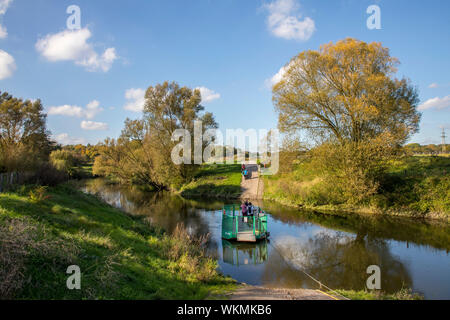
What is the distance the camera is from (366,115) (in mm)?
20750

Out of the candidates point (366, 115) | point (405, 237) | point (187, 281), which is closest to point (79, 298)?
point (187, 281)

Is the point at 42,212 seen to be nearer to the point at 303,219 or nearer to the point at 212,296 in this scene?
the point at 212,296

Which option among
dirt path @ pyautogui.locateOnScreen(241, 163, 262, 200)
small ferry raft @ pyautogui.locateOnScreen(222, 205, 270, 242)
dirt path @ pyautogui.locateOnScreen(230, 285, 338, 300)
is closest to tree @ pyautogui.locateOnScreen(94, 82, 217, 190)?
dirt path @ pyautogui.locateOnScreen(241, 163, 262, 200)

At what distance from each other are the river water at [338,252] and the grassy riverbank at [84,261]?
2.60 m

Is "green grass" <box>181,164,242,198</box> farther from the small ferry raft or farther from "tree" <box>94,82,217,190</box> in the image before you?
the small ferry raft

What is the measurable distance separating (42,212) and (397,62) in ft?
90.4

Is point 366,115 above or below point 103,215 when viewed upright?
above

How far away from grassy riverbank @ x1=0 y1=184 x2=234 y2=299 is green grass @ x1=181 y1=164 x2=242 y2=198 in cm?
2239

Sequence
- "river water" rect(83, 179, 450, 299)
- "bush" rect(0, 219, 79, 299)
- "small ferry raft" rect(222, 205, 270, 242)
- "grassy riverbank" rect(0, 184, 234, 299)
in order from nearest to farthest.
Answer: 1. "bush" rect(0, 219, 79, 299)
2. "grassy riverbank" rect(0, 184, 234, 299)
3. "river water" rect(83, 179, 450, 299)
4. "small ferry raft" rect(222, 205, 270, 242)

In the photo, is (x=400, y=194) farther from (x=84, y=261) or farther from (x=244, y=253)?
(x=84, y=261)

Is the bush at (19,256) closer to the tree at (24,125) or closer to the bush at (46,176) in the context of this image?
the bush at (46,176)

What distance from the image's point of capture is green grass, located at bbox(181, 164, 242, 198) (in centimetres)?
3410

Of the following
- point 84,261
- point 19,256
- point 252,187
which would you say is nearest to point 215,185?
point 252,187

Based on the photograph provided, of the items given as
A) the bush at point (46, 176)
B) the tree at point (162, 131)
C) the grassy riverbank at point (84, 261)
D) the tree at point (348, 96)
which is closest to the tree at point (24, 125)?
the bush at point (46, 176)
